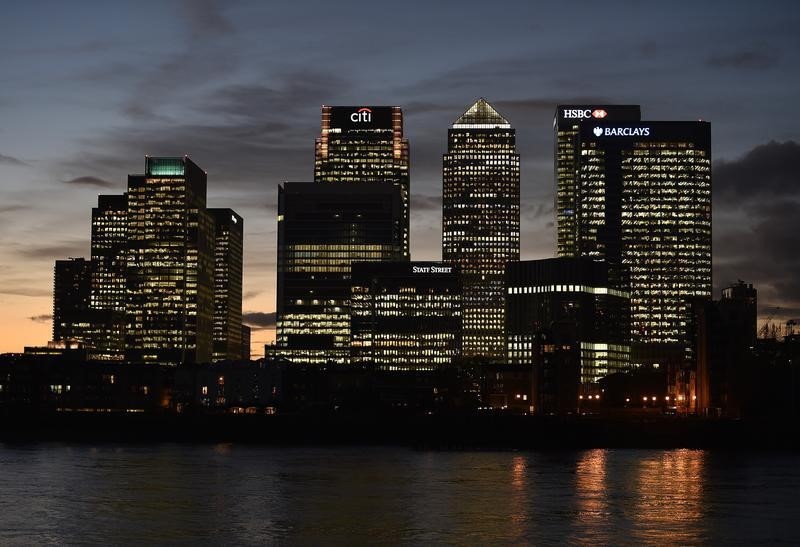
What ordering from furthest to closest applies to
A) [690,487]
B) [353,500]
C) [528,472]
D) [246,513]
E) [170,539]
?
[528,472] → [690,487] → [353,500] → [246,513] → [170,539]

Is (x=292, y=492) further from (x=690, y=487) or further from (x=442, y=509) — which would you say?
(x=690, y=487)

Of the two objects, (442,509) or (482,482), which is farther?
(482,482)

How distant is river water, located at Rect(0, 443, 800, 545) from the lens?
11450 centimetres

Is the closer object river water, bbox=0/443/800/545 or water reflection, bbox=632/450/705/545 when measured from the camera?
river water, bbox=0/443/800/545

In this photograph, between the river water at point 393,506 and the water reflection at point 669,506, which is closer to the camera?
the river water at point 393,506

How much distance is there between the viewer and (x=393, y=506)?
450ft

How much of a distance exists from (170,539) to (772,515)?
5817 centimetres

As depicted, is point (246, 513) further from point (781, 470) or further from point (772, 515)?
point (781, 470)

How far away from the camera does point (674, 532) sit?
118m

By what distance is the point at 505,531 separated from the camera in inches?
4624

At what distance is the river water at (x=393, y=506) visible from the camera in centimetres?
11450

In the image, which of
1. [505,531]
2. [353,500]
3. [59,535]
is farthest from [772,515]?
[59,535]

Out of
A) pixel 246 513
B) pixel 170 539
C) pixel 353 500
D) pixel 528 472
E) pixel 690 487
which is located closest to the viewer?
pixel 170 539

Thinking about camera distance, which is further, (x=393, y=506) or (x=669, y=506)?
(x=669, y=506)
